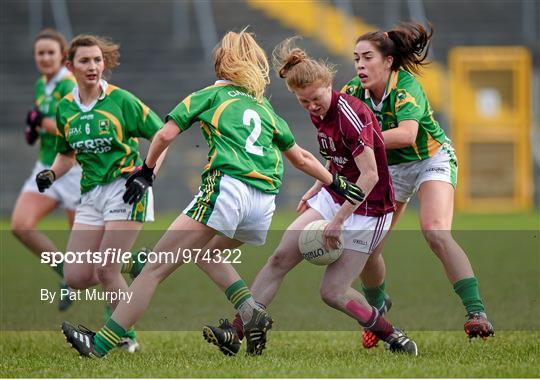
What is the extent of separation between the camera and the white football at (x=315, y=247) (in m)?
5.57

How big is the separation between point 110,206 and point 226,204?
3.71 feet

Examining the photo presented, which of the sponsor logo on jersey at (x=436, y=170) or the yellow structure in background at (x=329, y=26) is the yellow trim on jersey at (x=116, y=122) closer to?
the sponsor logo on jersey at (x=436, y=170)

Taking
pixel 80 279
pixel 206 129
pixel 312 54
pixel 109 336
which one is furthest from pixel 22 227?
pixel 312 54

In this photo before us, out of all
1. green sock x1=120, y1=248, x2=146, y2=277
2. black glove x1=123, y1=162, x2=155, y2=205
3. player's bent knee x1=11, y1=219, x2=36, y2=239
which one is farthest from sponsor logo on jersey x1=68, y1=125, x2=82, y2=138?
player's bent knee x1=11, y1=219, x2=36, y2=239

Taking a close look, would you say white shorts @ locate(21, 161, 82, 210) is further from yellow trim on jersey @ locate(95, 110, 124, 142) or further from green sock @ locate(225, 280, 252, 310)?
green sock @ locate(225, 280, 252, 310)

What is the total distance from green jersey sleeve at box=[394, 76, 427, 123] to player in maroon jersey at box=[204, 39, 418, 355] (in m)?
0.34

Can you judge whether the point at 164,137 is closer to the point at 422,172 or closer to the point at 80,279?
the point at 80,279

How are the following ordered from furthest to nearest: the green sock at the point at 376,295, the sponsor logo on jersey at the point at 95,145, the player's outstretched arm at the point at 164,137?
the green sock at the point at 376,295 → the sponsor logo on jersey at the point at 95,145 → the player's outstretched arm at the point at 164,137

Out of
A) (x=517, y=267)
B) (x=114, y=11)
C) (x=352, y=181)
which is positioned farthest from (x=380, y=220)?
(x=114, y=11)

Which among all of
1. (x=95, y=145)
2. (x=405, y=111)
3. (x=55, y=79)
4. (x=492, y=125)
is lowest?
(x=492, y=125)

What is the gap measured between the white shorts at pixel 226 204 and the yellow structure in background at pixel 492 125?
13.3 m

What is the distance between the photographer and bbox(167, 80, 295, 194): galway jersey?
529 centimetres

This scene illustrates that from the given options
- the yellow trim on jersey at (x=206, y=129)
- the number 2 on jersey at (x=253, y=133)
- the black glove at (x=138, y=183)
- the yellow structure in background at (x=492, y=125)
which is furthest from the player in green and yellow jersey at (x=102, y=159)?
the yellow structure in background at (x=492, y=125)

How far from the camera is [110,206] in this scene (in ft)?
20.2
